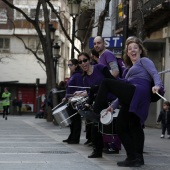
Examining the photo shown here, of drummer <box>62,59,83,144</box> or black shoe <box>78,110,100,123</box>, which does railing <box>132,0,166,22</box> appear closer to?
drummer <box>62,59,83,144</box>

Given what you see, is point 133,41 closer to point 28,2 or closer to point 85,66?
point 85,66

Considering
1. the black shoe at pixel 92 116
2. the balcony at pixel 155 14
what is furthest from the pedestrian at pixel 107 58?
the balcony at pixel 155 14

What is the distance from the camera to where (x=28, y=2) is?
234 ft

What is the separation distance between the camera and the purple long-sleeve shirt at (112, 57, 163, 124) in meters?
9.76

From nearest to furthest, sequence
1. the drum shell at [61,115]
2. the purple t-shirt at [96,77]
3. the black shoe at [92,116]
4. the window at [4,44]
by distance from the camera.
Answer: the black shoe at [92,116] → the purple t-shirt at [96,77] → the drum shell at [61,115] → the window at [4,44]

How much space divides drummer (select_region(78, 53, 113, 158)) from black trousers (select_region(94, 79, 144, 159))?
884 mm

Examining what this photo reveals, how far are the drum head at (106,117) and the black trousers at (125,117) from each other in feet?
0.59

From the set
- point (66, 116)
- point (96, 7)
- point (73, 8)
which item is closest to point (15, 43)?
point (96, 7)

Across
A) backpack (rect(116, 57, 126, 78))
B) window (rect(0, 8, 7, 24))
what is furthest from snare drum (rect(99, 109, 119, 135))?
window (rect(0, 8, 7, 24))


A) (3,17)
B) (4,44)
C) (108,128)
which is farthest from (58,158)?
(4,44)

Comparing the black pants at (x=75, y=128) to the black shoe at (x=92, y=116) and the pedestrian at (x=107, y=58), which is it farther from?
the black shoe at (x=92, y=116)

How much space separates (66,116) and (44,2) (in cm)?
1648

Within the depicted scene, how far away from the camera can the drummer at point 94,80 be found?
11188 mm

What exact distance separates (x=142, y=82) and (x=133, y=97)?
0.27m
